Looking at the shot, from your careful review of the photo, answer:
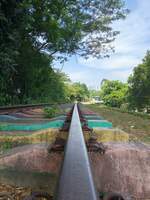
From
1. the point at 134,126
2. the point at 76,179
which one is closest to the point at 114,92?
the point at 134,126

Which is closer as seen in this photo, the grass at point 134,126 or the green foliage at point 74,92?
the grass at point 134,126

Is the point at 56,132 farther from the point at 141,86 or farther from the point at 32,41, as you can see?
the point at 141,86

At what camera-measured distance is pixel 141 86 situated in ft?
142

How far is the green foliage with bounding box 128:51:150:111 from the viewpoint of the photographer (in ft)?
136

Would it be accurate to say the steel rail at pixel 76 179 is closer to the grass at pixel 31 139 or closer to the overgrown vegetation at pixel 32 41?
the grass at pixel 31 139

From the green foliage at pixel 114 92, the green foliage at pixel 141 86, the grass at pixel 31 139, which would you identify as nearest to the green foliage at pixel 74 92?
the green foliage at pixel 114 92

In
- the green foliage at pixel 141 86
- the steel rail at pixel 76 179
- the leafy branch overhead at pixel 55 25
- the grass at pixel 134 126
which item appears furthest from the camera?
the green foliage at pixel 141 86

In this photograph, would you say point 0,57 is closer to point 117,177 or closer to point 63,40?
point 117,177

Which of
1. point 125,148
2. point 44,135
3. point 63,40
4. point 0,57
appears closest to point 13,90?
point 63,40

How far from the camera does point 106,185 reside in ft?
5.15

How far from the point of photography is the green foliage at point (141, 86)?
136 ft

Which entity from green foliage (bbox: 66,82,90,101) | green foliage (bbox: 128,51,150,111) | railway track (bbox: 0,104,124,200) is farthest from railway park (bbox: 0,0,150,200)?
green foliage (bbox: 66,82,90,101)

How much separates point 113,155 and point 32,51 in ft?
47.5

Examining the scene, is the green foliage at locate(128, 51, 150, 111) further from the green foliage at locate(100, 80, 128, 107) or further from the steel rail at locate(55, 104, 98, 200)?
the steel rail at locate(55, 104, 98, 200)
